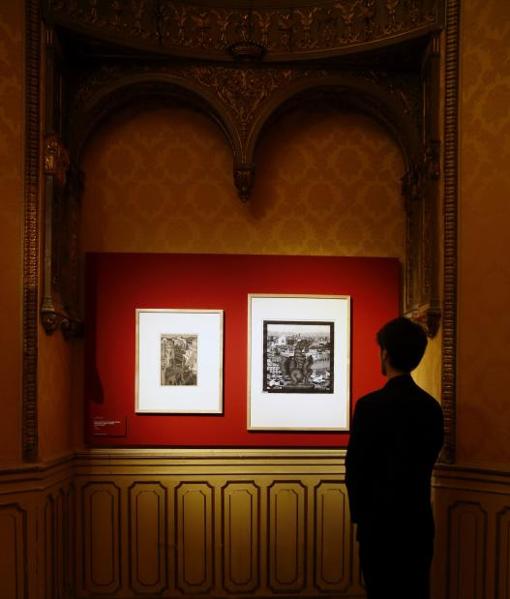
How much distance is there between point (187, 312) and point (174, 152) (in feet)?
3.86

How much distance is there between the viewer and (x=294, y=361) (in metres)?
4.39

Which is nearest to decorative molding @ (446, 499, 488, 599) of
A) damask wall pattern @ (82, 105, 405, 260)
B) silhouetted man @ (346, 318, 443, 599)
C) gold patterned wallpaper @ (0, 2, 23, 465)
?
silhouetted man @ (346, 318, 443, 599)

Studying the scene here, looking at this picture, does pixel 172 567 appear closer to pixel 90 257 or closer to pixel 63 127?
pixel 90 257

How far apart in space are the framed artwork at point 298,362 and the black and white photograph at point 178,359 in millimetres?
402

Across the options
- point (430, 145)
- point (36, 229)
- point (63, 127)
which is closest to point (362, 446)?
point (430, 145)

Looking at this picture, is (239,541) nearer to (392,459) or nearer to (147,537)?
(147,537)

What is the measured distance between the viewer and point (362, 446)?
9.10 feet

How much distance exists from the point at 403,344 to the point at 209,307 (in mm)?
1822

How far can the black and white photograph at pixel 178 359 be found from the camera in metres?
4.34

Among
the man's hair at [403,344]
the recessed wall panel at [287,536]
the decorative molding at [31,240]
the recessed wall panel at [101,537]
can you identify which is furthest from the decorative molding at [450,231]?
the decorative molding at [31,240]

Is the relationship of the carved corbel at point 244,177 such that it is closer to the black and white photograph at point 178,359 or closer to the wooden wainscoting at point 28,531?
the black and white photograph at point 178,359

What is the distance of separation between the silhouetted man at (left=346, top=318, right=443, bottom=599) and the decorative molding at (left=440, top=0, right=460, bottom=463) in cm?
78

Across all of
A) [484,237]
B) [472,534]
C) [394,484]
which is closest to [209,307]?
[484,237]

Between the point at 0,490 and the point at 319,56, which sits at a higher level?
the point at 319,56
